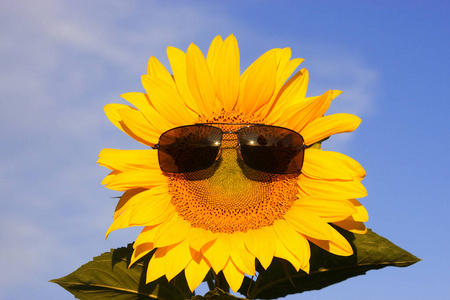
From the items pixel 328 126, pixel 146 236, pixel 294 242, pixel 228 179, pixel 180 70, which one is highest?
pixel 180 70

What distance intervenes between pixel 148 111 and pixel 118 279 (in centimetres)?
108

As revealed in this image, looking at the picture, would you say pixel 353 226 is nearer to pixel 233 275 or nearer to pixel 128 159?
pixel 233 275

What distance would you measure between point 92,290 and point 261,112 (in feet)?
5.13

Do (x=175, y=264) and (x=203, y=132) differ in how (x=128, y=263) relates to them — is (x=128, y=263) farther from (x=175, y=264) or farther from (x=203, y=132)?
(x=203, y=132)

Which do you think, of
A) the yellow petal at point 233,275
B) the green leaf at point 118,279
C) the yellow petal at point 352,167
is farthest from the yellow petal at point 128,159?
the yellow petal at point 352,167

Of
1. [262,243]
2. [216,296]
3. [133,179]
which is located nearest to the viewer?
[216,296]

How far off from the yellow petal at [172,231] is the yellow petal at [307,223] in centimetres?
62

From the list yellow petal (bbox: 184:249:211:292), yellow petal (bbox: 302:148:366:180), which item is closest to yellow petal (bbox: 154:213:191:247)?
yellow petal (bbox: 184:249:211:292)

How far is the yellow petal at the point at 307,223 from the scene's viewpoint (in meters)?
3.19

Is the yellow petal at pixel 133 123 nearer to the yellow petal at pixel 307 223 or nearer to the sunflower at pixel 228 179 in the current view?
the sunflower at pixel 228 179

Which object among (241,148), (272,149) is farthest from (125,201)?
(272,149)

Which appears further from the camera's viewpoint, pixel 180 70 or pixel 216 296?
pixel 180 70

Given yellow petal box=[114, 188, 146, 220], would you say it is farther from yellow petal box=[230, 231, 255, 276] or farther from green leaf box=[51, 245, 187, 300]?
yellow petal box=[230, 231, 255, 276]

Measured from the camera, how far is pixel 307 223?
328cm
